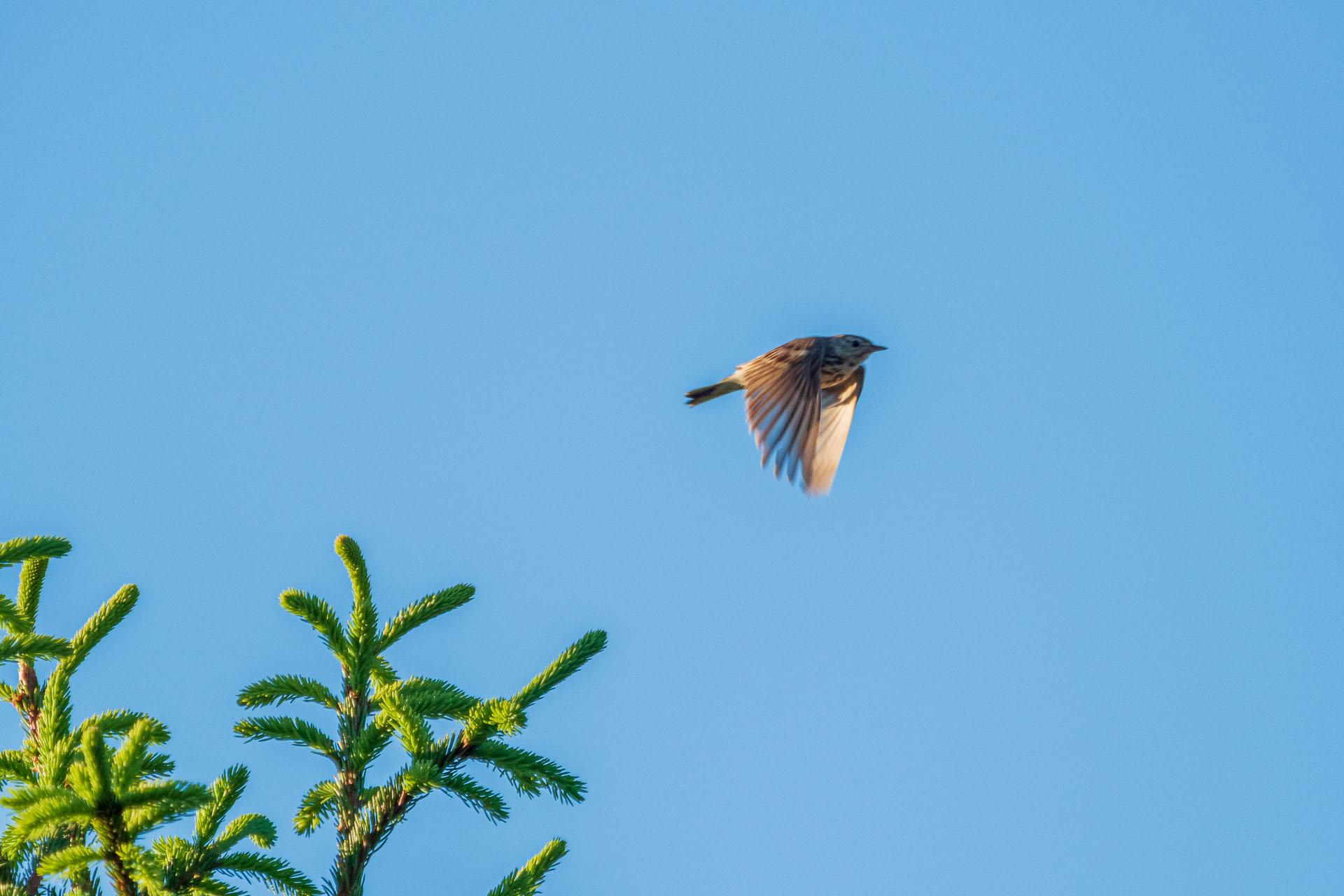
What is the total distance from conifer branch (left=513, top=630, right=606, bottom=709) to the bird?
3.57 metres

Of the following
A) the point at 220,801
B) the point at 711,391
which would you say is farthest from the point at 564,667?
the point at 711,391

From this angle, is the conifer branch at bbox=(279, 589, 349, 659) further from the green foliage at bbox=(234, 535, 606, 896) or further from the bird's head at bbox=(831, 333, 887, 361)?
the bird's head at bbox=(831, 333, 887, 361)

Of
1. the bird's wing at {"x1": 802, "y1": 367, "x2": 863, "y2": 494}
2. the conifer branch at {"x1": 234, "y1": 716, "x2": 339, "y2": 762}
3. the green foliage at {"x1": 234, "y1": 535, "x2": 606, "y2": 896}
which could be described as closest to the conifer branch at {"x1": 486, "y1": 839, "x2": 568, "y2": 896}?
the green foliage at {"x1": 234, "y1": 535, "x2": 606, "y2": 896}

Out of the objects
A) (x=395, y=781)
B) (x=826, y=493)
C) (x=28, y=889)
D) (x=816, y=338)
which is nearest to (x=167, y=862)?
(x=28, y=889)

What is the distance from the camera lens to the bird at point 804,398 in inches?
273

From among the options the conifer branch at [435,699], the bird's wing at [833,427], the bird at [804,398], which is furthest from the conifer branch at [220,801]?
the bird's wing at [833,427]

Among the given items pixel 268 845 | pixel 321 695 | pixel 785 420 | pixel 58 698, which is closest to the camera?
pixel 268 845

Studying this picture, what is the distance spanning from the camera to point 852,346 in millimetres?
9180

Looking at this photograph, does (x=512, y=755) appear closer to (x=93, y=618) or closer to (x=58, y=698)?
(x=58, y=698)

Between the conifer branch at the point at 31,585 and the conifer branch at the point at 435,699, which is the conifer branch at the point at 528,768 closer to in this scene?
the conifer branch at the point at 435,699

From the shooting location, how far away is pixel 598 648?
305 cm

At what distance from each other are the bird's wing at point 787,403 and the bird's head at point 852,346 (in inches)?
9.2

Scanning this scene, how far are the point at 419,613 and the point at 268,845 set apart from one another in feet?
3.07

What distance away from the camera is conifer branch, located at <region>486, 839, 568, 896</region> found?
2852 millimetres
